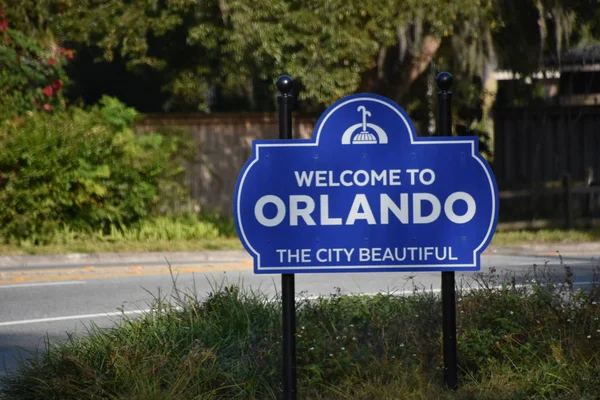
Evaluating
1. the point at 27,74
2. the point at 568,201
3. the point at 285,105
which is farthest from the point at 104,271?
the point at 285,105

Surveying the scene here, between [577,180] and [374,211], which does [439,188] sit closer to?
[374,211]

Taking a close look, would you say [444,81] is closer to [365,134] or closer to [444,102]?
[444,102]

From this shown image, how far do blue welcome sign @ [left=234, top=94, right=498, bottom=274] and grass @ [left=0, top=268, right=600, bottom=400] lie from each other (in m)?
0.77

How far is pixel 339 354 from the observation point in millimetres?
6426

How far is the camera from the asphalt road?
987 centimetres

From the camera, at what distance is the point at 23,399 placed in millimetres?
6355

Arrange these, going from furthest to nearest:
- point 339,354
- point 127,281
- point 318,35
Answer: point 318,35, point 127,281, point 339,354

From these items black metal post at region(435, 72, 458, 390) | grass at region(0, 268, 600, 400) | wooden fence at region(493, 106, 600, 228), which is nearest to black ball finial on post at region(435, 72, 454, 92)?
black metal post at region(435, 72, 458, 390)

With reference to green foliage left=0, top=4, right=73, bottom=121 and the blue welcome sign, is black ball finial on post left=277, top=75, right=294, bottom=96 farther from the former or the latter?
green foliage left=0, top=4, right=73, bottom=121

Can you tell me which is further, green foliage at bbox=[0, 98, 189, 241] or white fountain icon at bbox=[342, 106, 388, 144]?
green foliage at bbox=[0, 98, 189, 241]

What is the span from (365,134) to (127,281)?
25.4 feet

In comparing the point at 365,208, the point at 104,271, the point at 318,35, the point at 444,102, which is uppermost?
the point at 318,35

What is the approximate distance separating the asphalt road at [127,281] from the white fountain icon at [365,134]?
2.59 meters

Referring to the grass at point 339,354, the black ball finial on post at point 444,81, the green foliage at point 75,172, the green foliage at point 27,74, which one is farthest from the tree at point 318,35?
the black ball finial on post at point 444,81
